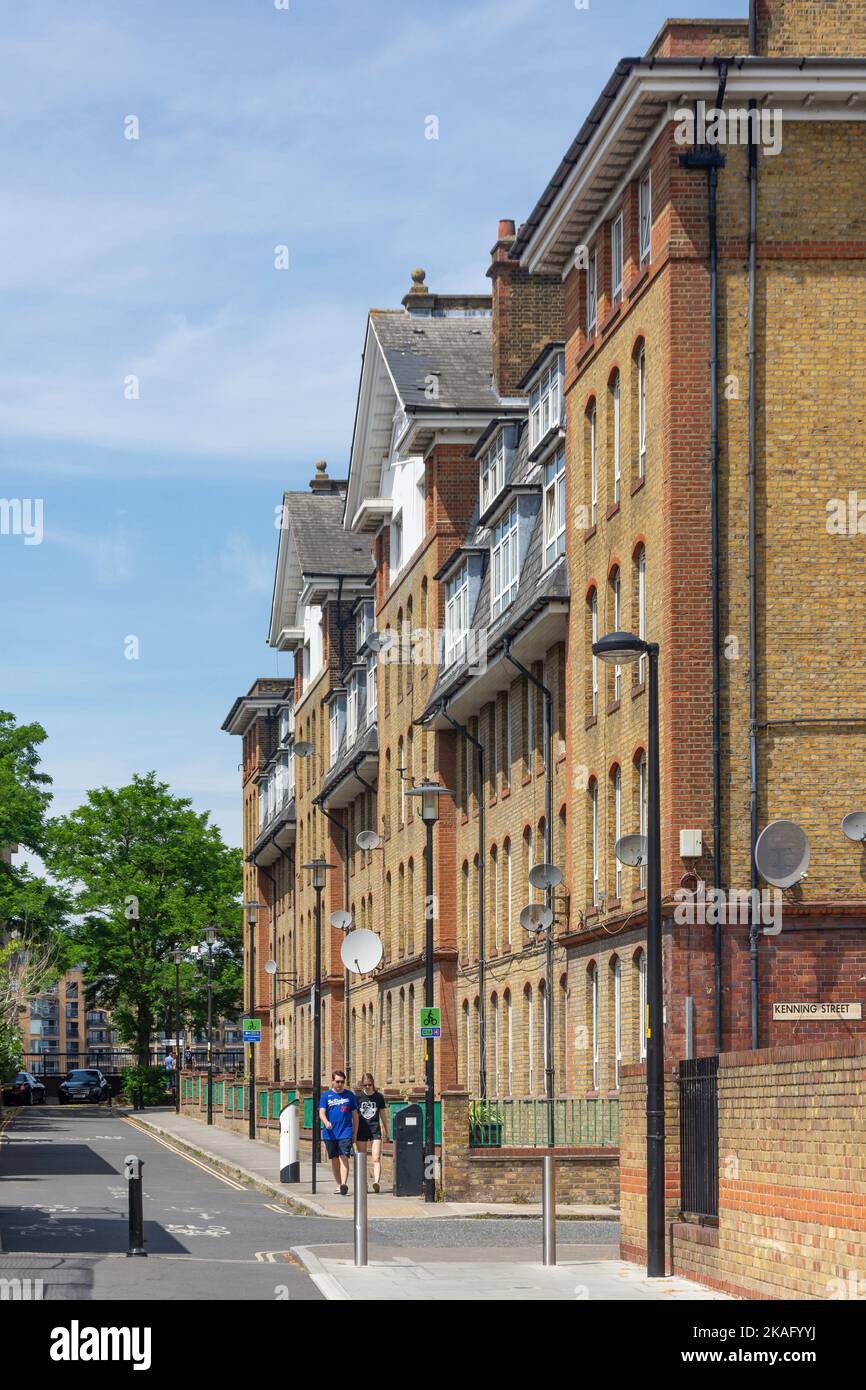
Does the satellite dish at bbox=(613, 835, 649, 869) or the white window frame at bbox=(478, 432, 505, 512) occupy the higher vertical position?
the white window frame at bbox=(478, 432, 505, 512)

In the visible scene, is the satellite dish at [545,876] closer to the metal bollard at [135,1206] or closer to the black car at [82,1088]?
the metal bollard at [135,1206]

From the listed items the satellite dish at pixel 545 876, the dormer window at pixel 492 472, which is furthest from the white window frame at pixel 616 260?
the satellite dish at pixel 545 876

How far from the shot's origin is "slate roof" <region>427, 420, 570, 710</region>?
37969 millimetres

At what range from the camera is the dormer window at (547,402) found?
40000 millimetres

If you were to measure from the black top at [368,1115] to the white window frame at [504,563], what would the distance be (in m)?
11.5

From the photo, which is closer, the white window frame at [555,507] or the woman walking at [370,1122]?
the woman walking at [370,1122]

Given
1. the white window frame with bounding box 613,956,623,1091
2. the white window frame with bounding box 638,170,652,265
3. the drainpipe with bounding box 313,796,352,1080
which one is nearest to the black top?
the white window frame with bounding box 613,956,623,1091

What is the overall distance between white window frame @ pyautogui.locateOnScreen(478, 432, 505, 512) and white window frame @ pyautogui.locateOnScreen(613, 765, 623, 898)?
397 inches

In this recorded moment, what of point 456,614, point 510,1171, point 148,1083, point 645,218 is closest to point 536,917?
point 510,1171

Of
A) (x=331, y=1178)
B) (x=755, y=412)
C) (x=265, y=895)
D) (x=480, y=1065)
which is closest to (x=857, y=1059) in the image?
(x=755, y=412)

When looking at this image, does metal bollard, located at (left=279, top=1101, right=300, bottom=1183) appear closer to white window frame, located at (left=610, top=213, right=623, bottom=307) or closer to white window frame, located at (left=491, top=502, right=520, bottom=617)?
white window frame, located at (left=491, top=502, right=520, bottom=617)

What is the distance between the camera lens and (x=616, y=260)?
1379 inches

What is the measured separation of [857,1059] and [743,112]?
19.9 m

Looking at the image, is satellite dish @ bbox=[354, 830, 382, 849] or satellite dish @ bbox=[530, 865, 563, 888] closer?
satellite dish @ bbox=[530, 865, 563, 888]
